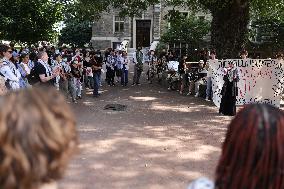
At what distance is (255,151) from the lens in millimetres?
2029

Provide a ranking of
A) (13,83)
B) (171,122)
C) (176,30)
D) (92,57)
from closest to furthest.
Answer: (13,83), (171,122), (92,57), (176,30)

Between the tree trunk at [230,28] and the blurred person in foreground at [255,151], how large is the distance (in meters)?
14.4

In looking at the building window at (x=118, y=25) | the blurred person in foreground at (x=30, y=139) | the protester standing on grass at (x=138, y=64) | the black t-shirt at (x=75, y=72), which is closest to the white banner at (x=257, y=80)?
Answer: the black t-shirt at (x=75, y=72)

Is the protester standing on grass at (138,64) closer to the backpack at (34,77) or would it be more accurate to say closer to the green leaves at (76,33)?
the backpack at (34,77)

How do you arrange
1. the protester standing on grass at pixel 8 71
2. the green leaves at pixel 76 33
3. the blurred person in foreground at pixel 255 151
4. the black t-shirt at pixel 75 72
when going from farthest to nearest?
the green leaves at pixel 76 33 → the black t-shirt at pixel 75 72 → the protester standing on grass at pixel 8 71 → the blurred person in foreground at pixel 255 151

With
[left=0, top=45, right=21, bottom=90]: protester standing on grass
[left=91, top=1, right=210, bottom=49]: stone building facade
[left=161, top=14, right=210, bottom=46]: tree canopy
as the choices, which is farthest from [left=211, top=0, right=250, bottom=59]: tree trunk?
[left=91, top=1, right=210, bottom=49]: stone building facade

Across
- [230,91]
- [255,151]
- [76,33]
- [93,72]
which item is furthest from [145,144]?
[76,33]

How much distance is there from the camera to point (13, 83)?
9664 millimetres

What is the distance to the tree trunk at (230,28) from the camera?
52.6 ft

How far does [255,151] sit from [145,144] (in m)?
6.93

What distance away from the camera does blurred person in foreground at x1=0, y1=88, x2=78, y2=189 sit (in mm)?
1596

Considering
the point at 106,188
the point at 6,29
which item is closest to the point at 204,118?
the point at 106,188

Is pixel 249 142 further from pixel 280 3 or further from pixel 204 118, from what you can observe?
pixel 280 3

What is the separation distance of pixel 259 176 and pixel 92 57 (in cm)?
1425
